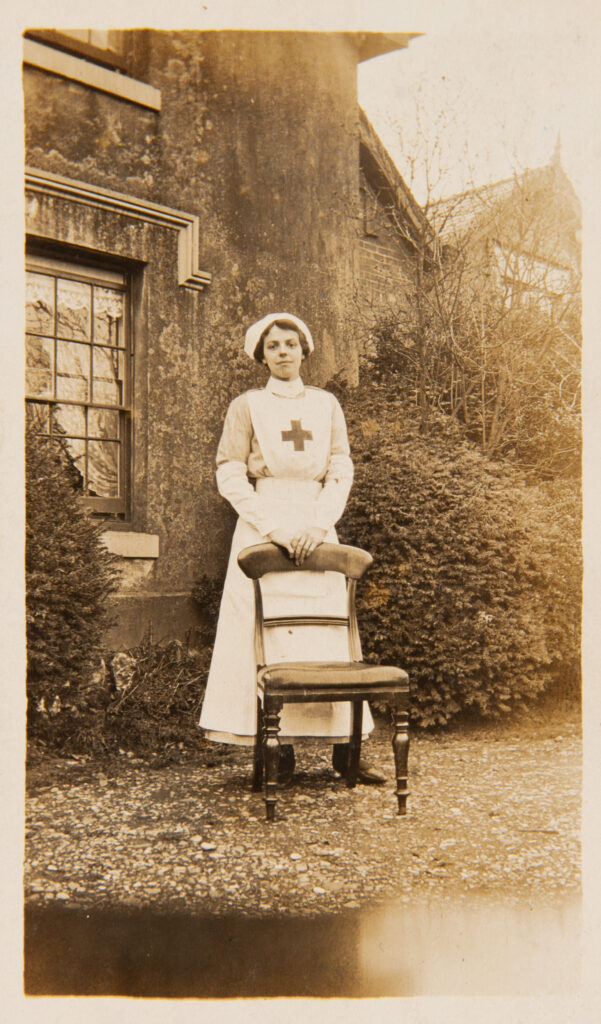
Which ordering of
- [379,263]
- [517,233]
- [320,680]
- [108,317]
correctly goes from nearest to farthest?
[320,680] → [108,317] → [517,233] → [379,263]

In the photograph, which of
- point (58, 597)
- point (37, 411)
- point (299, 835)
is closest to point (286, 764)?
point (299, 835)

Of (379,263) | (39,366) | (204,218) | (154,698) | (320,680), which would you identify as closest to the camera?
(320,680)

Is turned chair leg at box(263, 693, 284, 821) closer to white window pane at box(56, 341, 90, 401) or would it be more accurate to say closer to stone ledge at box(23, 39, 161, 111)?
white window pane at box(56, 341, 90, 401)

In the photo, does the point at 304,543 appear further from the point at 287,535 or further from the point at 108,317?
the point at 108,317

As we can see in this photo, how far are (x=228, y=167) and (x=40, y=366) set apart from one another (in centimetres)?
218

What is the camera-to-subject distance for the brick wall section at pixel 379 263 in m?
7.46

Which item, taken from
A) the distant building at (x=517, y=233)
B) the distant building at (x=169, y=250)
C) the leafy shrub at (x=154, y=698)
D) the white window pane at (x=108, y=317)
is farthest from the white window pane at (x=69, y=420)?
the distant building at (x=517, y=233)

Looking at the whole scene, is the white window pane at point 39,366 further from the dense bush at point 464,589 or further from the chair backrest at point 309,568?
the chair backrest at point 309,568

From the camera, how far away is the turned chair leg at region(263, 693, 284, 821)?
3471 mm

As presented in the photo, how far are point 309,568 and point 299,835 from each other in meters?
1.14

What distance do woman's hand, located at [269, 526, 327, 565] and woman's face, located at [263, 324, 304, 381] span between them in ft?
2.72

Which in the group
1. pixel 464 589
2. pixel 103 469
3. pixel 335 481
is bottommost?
pixel 464 589

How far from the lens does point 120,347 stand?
5891 mm

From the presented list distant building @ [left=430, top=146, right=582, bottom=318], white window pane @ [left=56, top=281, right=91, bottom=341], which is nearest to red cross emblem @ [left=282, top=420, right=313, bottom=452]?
white window pane @ [left=56, top=281, right=91, bottom=341]
